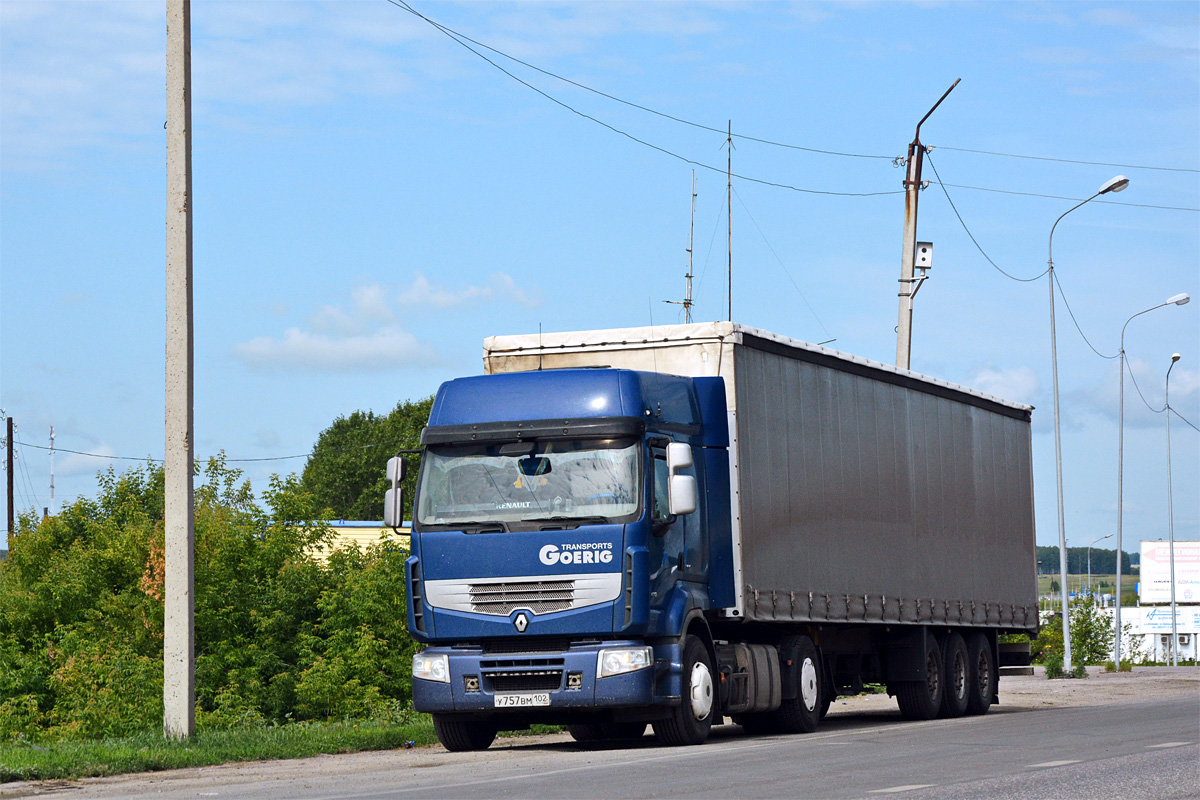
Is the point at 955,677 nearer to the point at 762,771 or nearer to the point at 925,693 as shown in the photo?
the point at 925,693

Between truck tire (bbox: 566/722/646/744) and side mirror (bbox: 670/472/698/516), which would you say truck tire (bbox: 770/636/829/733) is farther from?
side mirror (bbox: 670/472/698/516)

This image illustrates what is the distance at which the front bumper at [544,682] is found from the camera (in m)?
14.0

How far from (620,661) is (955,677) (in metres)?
8.49

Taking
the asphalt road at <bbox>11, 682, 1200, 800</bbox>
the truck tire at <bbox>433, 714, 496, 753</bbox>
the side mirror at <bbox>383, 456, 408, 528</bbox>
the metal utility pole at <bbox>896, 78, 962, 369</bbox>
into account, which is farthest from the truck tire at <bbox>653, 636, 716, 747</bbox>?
the metal utility pole at <bbox>896, 78, 962, 369</bbox>

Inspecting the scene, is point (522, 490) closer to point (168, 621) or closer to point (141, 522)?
point (168, 621)

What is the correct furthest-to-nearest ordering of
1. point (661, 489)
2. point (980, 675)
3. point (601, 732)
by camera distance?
point (980, 675) → point (601, 732) → point (661, 489)

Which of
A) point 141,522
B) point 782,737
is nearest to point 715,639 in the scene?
point 782,737

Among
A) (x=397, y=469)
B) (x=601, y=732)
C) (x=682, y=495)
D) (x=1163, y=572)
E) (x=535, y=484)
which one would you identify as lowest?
(x=1163, y=572)

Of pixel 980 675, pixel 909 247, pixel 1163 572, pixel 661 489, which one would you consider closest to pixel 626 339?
pixel 661 489

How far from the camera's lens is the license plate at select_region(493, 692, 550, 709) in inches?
555

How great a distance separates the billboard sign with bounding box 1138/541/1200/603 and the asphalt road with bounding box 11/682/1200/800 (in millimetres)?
82841

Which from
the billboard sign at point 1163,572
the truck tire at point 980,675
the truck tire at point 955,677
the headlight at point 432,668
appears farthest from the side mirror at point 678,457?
the billboard sign at point 1163,572

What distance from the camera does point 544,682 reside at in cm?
1417

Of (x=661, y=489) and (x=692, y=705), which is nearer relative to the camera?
(x=661, y=489)
